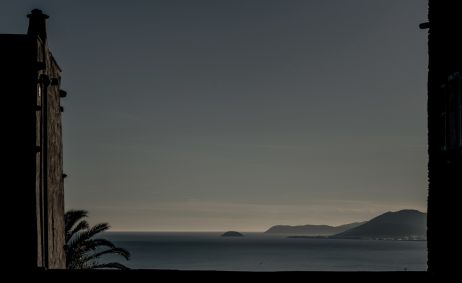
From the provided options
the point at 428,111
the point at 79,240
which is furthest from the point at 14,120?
the point at 79,240

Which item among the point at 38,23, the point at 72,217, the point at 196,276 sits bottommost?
the point at 196,276

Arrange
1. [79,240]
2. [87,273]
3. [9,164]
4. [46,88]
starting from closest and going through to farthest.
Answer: [87,273] < [9,164] < [46,88] < [79,240]

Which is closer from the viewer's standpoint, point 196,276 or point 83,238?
point 196,276

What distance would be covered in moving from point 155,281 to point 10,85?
200 inches

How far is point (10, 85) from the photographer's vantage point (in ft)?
48.5

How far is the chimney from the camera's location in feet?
57.0

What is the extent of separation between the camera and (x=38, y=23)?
57.8ft
